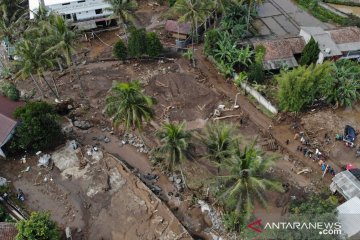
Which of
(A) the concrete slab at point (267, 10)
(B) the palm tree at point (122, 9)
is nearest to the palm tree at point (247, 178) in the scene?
(B) the palm tree at point (122, 9)

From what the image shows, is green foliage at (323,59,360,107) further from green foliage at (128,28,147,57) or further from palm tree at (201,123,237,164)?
green foliage at (128,28,147,57)

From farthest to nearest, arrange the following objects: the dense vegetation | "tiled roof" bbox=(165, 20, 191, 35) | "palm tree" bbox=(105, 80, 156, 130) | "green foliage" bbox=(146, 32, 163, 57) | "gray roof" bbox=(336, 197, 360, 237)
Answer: "tiled roof" bbox=(165, 20, 191, 35)
"green foliage" bbox=(146, 32, 163, 57)
the dense vegetation
"palm tree" bbox=(105, 80, 156, 130)
"gray roof" bbox=(336, 197, 360, 237)

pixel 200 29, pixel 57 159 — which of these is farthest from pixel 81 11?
pixel 57 159

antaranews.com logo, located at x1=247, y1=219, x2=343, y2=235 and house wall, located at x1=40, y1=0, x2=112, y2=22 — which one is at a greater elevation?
house wall, located at x1=40, y1=0, x2=112, y2=22

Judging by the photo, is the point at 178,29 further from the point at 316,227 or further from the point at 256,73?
the point at 316,227

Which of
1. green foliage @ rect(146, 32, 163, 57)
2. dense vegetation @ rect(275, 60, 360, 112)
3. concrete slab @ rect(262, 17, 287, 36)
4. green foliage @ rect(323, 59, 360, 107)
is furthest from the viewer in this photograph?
concrete slab @ rect(262, 17, 287, 36)

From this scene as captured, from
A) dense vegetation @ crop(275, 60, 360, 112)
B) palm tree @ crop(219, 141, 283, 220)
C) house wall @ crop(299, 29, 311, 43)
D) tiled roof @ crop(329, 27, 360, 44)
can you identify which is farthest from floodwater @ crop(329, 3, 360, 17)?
palm tree @ crop(219, 141, 283, 220)

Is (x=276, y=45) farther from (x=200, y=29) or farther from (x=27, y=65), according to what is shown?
(x=27, y=65)
